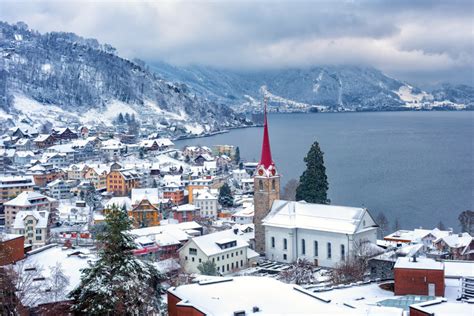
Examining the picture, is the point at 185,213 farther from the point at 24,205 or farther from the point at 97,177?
the point at 97,177

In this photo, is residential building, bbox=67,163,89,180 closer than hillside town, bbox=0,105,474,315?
No

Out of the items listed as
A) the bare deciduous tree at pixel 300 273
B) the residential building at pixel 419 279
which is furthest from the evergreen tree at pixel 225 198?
the residential building at pixel 419 279

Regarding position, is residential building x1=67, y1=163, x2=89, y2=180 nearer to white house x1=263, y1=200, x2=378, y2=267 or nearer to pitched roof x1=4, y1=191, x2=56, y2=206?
pitched roof x1=4, y1=191, x2=56, y2=206

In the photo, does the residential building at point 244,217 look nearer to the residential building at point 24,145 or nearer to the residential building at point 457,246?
the residential building at point 457,246

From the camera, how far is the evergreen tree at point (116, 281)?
11461 millimetres

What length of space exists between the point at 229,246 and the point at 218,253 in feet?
2.63

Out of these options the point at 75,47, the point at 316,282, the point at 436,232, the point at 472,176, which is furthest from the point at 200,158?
the point at 75,47

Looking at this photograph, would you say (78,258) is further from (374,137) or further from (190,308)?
(374,137)

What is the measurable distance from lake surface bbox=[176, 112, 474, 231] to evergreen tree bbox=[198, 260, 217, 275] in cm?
2039

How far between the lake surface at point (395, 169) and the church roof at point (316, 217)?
651 inches

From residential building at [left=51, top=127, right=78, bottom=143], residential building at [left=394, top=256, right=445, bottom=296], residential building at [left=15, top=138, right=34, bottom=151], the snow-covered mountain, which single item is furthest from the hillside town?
the snow-covered mountain

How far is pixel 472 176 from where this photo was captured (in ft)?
213

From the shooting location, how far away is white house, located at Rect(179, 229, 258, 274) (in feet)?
88.7

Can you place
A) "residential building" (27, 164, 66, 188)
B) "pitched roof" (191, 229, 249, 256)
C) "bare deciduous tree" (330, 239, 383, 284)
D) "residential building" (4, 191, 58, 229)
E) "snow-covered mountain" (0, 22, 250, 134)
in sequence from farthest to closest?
1. "snow-covered mountain" (0, 22, 250, 134)
2. "residential building" (27, 164, 66, 188)
3. "residential building" (4, 191, 58, 229)
4. "pitched roof" (191, 229, 249, 256)
5. "bare deciduous tree" (330, 239, 383, 284)
